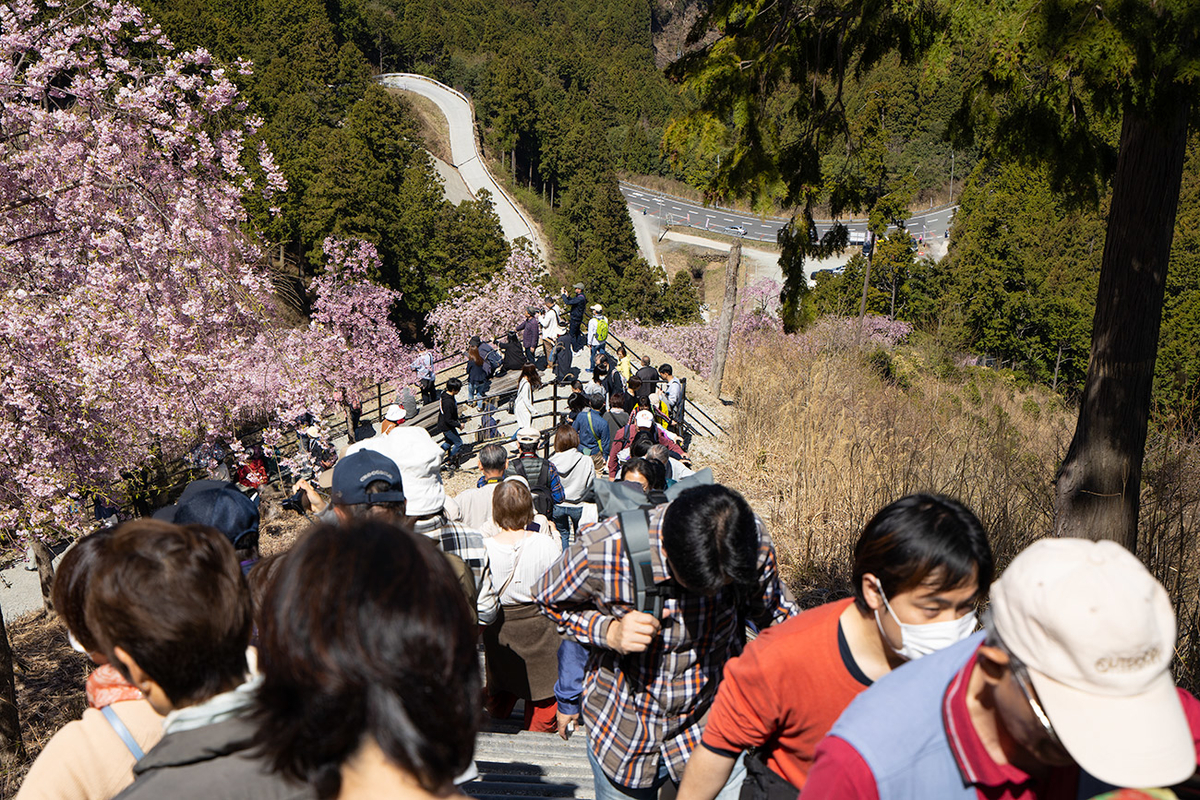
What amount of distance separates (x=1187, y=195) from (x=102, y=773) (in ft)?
142

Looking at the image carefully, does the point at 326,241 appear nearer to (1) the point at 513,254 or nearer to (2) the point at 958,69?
(1) the point at 513,254

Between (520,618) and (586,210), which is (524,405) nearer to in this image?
(520,618)

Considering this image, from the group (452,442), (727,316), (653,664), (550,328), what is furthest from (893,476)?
(727,316)

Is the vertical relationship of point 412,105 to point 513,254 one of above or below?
above

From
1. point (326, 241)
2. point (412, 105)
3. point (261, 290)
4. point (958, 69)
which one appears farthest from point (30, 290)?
point (412, 105)

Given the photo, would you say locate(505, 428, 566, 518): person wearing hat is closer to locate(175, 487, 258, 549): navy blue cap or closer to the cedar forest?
locate(175, 487, 258, 549): navy blue cap

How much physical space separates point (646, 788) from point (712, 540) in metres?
0.88

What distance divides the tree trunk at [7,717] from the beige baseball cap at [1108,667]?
605cm

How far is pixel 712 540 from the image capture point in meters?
2.04

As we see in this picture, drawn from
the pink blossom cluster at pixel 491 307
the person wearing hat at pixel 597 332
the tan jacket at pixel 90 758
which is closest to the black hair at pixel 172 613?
the tan jacket at pixel 90 758

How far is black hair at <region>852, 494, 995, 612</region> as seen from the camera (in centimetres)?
182

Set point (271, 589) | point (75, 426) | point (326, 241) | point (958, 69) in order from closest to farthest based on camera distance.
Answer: point (271, 589) < point (958, 69) < point (75, 426) < point (326, 241)

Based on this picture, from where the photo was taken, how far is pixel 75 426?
833cm

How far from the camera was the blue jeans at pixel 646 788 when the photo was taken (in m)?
2.32
